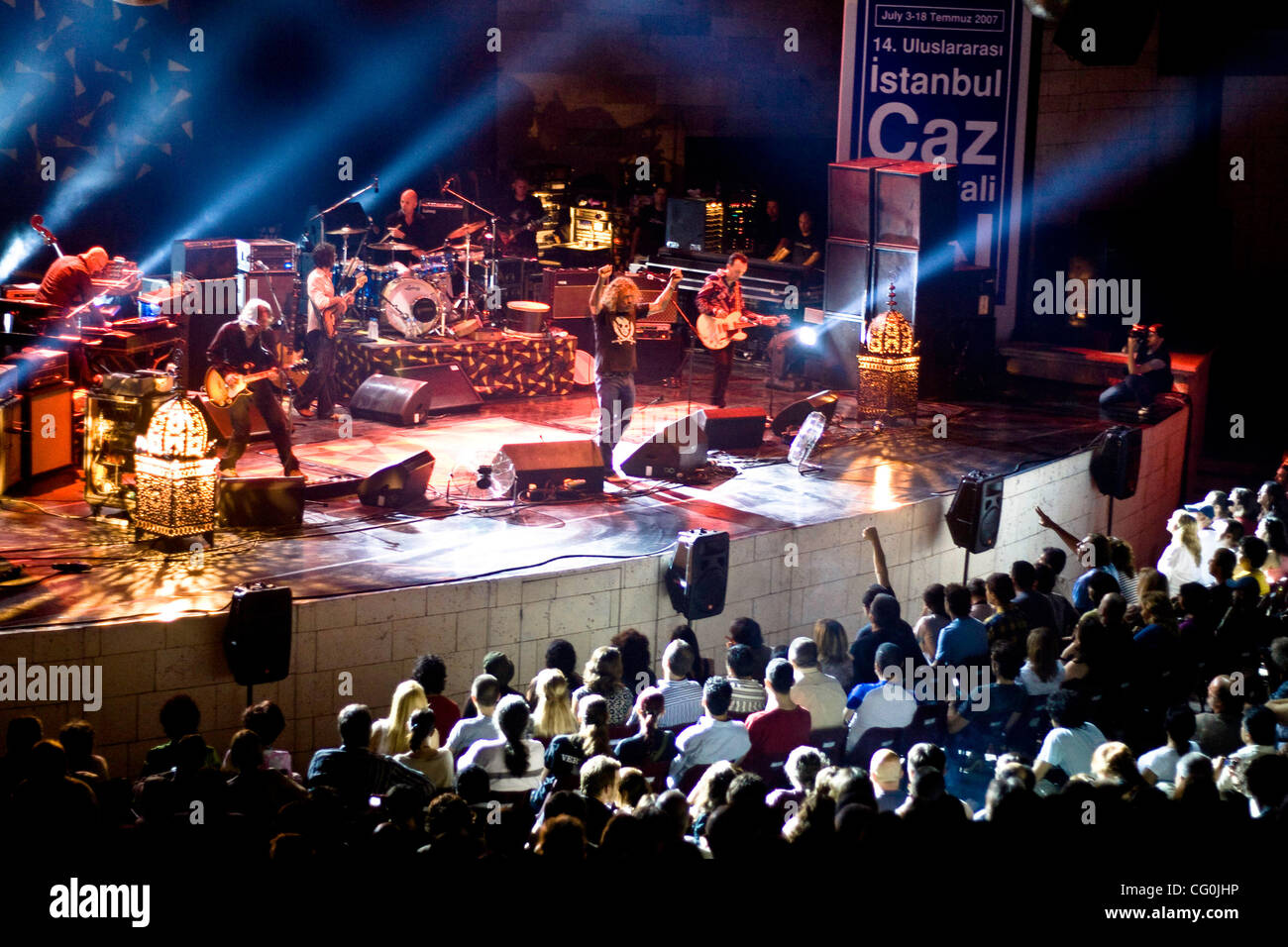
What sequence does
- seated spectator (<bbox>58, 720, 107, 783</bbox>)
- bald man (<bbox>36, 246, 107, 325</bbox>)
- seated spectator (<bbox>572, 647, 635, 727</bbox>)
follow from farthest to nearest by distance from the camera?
bald man (<bbox>36, 246, 107, 325</bbox>)
seated spectator (<bbox>572, 647, 635, 727</bbox>)
seated spectator (<bbox>58, 720, 107, 783</bbox>)

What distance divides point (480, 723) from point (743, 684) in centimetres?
120

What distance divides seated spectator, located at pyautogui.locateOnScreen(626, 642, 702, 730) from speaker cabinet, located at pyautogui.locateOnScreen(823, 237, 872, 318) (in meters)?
7.46

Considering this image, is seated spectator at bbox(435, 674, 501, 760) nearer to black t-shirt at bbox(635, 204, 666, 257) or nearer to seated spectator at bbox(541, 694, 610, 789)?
seated spectator at bbox(541, 694, 610, 789)

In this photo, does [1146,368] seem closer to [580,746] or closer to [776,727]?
[776,727]

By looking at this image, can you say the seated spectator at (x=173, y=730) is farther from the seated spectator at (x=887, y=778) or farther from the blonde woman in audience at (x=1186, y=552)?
the blonde woman in audience at (x=1186, y=552)

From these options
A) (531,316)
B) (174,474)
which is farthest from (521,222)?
(174,474)

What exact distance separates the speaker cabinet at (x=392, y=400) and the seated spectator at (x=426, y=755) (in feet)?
21.8

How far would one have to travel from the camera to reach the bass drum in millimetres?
12836

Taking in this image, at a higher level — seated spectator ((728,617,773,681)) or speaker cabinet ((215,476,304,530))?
speaker cabinet ((215,476,304,530))

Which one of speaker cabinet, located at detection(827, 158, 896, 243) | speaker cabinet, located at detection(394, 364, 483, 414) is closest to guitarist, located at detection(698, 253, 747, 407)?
speaker cabinet, located at detection(827, 158, 896, 243)

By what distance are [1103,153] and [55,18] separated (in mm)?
9769

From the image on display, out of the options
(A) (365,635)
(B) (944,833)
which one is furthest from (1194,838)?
(A) (365,635)

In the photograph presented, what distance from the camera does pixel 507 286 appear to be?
14875mm
